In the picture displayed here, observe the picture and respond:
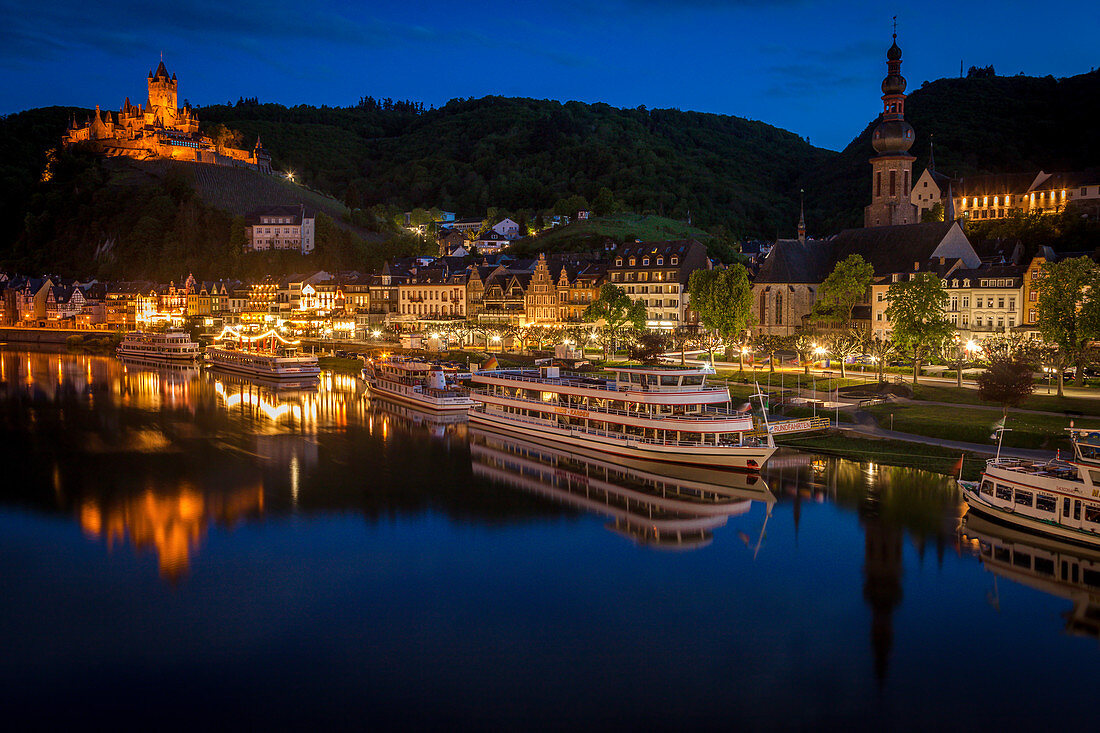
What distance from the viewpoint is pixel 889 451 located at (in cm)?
3856

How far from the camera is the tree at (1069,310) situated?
4531 centimetres

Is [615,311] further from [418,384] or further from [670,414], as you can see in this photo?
[670,414]

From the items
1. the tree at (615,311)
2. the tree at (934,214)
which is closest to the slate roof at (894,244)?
the tree at (934,214)

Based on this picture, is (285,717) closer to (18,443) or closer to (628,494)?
(628,494)

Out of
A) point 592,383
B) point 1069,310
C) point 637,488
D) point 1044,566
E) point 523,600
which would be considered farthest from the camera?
point 1069,310

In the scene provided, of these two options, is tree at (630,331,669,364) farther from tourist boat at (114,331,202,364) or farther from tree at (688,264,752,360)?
tourist boat at (114,331,202,364)

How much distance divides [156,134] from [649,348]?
130 metres

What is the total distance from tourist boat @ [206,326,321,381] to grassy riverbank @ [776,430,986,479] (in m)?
43.4

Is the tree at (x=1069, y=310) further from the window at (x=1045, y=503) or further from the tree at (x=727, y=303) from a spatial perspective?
the tree at (x=727, y=303)

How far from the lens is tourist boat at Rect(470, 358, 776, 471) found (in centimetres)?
3753

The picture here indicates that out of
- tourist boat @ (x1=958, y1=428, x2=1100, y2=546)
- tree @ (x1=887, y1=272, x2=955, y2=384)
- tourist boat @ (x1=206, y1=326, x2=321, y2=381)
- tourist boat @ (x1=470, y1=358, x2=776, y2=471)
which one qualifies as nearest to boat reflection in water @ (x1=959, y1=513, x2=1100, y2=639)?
tourist boat @ (x1=958, y1=428, x2=1100, y2=546)

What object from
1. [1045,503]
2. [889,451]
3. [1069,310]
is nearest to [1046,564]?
[1045,503]

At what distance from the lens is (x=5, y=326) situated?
411ft

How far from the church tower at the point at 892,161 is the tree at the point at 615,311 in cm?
2125
